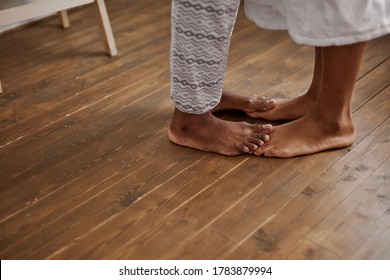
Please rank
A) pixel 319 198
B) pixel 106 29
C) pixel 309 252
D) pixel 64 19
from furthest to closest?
1. pixel 64 19
2. pixel 106 29
3. pixel 319 198
4. pixel 309 252

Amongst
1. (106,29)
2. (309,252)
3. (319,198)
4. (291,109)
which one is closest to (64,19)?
(106,29)

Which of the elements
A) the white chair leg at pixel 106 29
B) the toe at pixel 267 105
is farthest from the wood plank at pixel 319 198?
the white chair leg at pixel 106 29

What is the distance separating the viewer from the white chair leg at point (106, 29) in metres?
1.80

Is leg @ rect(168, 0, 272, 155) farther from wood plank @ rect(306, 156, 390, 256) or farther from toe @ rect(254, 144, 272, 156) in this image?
wood plank @ rect(306, 156, 390, 256)

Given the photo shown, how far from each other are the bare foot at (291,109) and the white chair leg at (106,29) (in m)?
0.71

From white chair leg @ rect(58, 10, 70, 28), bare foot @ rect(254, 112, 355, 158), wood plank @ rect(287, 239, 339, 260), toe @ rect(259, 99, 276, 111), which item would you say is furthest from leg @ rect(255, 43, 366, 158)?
white chair leg @ rect(58, 10, 70, 28)

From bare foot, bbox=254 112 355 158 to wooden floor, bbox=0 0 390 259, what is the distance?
0.9 inches

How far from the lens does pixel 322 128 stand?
4.14 feet

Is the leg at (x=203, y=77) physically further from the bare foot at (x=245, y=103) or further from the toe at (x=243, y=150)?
the bare foot at (x=245, y=103)

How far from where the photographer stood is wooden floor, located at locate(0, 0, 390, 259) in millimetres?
1007

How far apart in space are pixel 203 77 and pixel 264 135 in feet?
0.79

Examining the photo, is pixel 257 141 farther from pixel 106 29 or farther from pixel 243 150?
pixel 106 29

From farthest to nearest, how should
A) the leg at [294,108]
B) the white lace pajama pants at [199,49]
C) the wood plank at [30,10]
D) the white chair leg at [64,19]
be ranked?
the white chair leg at [64,19]
the wood plank at [30,10]
the leg at [294,108]
the white lace pajama pants at [199,49]
